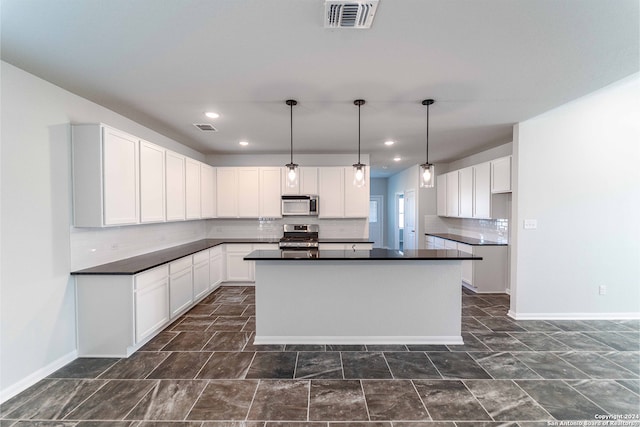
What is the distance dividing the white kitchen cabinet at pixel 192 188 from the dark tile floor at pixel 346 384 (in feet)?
6.55

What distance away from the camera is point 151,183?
11.4 feet

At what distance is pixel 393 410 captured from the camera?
79.7 inches

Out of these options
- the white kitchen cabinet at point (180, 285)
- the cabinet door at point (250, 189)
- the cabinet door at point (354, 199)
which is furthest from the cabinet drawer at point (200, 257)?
the cabinet door at point (354, 199)

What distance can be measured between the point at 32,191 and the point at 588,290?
Result: 6408 millimetres

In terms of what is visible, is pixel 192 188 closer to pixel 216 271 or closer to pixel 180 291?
pixel 216 271

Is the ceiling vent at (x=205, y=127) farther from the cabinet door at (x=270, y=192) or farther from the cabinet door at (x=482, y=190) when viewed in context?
the cabinet door at (x=482, y=190)

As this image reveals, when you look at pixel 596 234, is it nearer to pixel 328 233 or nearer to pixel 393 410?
pixel 393 410

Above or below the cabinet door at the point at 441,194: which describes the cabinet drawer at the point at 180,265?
below

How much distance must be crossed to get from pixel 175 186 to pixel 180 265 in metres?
1.20

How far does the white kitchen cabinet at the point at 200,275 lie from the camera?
4.19m

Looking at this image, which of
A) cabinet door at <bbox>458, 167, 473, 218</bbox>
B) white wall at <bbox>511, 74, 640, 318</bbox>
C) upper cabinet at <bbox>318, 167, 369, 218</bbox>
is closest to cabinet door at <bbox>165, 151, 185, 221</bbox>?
upper cabinet at <bbox>318, 167, 369, 218</bbox>

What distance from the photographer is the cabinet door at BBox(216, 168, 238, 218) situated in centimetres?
550

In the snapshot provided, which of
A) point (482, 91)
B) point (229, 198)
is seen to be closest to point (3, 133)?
point (229, 198)

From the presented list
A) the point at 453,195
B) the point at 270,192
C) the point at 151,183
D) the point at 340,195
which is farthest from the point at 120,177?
the point at 453,195
